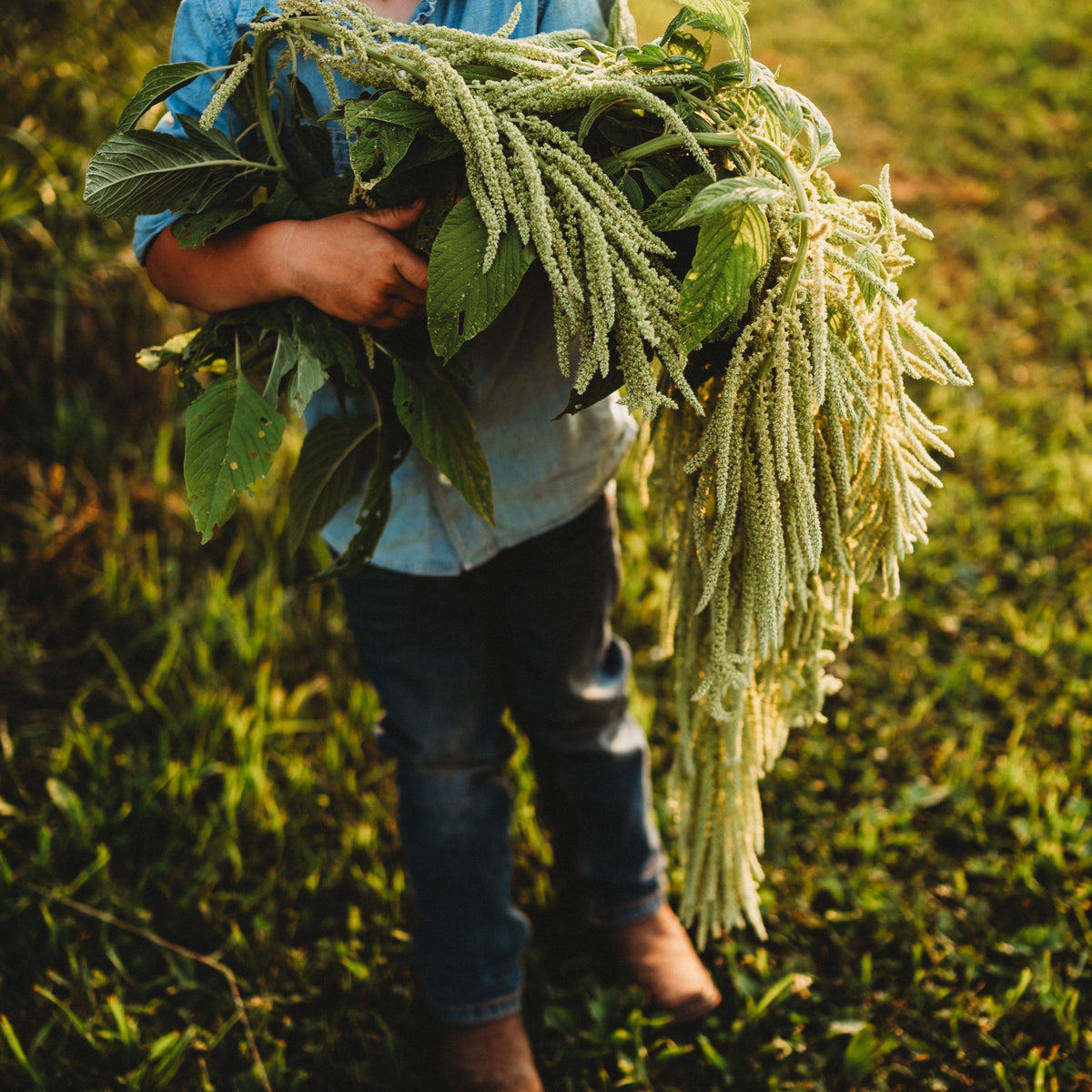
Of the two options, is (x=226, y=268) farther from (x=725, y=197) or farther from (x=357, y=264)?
(x=725, y=197)

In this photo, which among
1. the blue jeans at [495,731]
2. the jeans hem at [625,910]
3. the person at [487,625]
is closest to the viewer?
the person at [487,625]

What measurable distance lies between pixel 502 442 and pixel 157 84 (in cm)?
63

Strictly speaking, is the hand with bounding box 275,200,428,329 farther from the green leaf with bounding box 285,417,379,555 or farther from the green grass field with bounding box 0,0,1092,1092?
the green grass field with bounding box 0,0,1092,1092

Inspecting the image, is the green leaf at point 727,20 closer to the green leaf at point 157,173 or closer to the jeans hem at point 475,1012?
the green leaf at point 157,173

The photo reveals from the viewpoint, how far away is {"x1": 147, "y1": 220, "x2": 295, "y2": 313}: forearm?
1.13 m

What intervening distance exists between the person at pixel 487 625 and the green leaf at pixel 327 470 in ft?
0.24

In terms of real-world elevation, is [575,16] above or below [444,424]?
above

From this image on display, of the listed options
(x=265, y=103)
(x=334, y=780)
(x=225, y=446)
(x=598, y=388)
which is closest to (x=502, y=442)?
(x=598, y=388)

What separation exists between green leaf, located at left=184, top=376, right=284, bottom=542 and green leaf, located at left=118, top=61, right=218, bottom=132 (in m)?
0.32

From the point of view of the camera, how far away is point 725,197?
0.88 metres

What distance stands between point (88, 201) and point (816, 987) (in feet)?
6.07

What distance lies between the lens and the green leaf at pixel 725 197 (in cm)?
88

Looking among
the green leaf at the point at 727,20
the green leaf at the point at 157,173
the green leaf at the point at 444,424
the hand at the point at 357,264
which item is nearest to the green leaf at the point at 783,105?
the green leaf at the point at 727,20

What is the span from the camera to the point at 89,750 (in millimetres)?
2066
